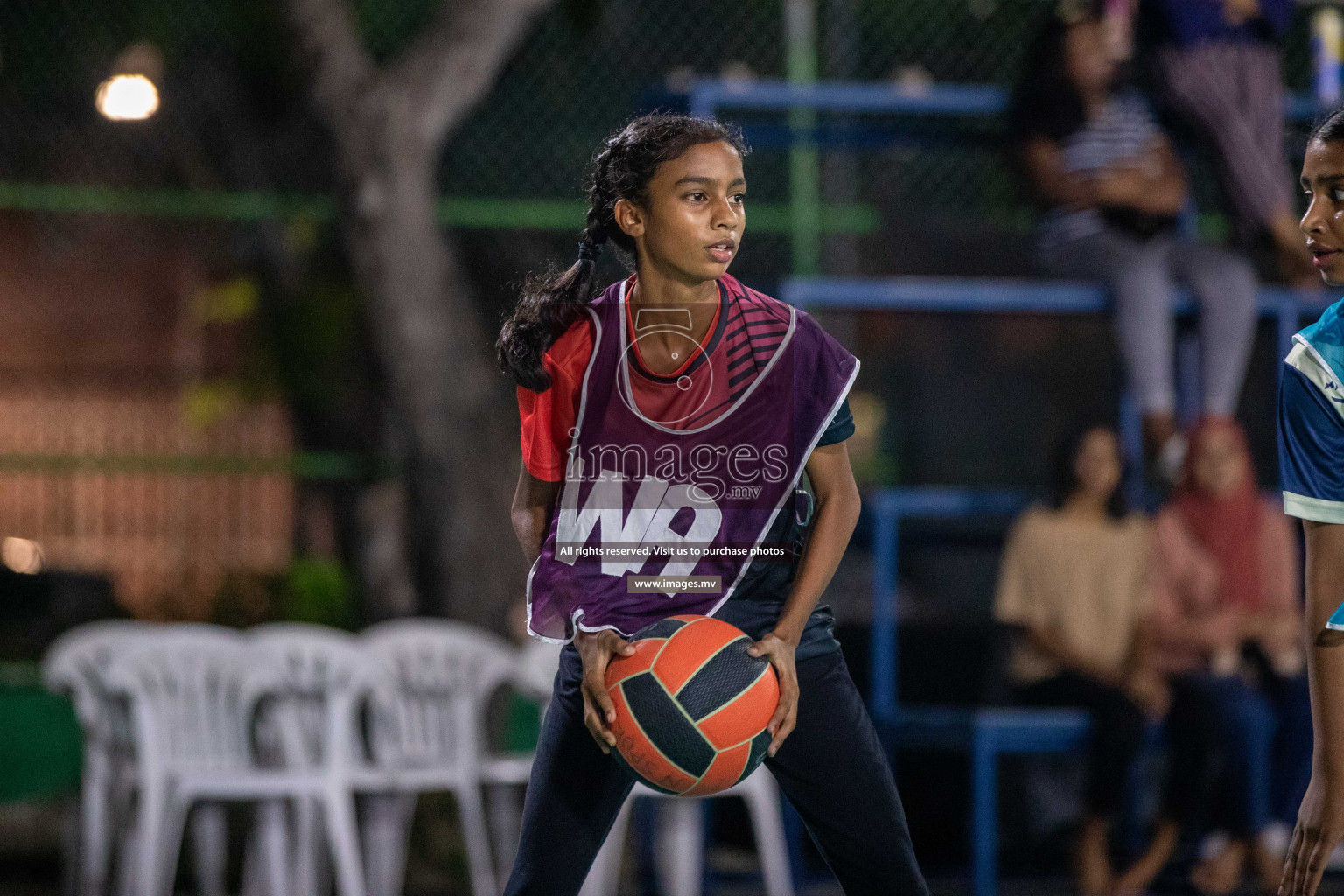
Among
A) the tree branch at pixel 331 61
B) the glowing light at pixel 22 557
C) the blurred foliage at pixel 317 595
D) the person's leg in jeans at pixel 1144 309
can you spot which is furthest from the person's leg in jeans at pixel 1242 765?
the glowing light at pixel 22 557

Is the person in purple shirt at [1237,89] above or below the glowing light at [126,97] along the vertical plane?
below

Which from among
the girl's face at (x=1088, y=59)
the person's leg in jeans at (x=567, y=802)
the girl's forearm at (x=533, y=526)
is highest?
the girl's face at (x=1088, y=59)

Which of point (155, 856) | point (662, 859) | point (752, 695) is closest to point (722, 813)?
point (662, 859)

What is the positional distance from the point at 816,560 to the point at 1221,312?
10.5 ft

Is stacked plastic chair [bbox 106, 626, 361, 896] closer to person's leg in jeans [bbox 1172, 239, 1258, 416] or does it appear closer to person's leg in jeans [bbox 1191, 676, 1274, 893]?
person's leg in jeans [bbox 1191, 676, 1274, 893]

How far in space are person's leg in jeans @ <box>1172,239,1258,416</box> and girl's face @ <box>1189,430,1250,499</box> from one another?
119 mm

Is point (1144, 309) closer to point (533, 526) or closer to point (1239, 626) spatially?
point (1239, 626)

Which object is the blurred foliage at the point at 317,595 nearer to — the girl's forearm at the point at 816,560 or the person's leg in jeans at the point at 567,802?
the person's leg in jeans at the point at 567,802

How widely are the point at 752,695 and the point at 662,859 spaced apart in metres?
2.70

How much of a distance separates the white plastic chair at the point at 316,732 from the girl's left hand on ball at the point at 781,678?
2.65 meters

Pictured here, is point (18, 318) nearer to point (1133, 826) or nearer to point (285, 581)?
point (285, 581)

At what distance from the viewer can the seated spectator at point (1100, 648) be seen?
4.50 m

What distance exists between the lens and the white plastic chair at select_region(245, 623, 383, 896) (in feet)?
14.9

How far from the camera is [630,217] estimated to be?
88.4 inches
